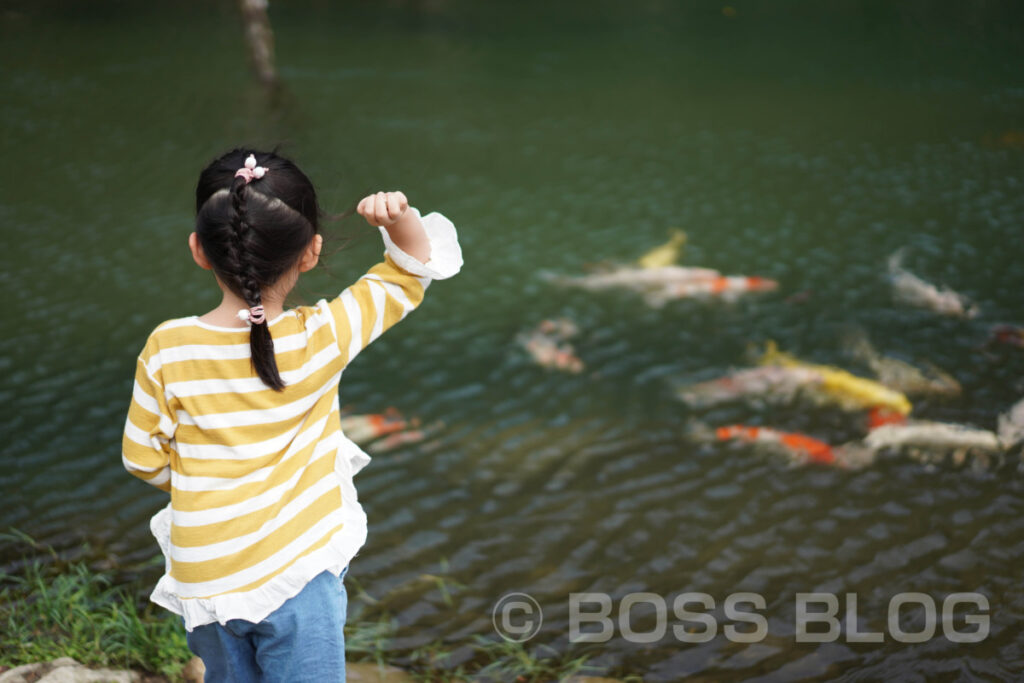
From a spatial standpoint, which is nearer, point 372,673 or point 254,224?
point 254,224

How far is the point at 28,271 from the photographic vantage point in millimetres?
5133

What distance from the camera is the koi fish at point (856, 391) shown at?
3.98 metres

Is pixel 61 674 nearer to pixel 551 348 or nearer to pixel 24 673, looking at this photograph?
pixel 24 673

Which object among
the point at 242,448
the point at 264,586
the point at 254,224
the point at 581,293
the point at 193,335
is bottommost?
the point at 581,293

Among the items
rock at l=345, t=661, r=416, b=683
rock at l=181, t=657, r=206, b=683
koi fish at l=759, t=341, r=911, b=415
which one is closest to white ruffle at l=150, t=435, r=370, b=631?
rock at l=181, t=657, r=206, b=683

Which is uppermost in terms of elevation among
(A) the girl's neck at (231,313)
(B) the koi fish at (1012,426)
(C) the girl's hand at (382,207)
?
(C) the girl's hand at (382,207)

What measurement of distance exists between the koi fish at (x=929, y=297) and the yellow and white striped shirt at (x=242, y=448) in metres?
4.03

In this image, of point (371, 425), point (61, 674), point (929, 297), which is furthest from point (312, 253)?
point (929, 297)

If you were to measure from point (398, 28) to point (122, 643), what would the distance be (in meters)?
10.8

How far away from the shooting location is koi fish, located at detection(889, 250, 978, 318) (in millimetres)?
4781

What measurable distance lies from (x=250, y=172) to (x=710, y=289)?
3.98 metres

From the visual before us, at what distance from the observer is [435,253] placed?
158cm

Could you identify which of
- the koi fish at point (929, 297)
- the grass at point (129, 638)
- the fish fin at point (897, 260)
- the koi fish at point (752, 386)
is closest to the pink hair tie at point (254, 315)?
the grass at point (129, 638)

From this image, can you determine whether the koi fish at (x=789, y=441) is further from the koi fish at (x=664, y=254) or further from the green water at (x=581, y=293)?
the koi fish at (x=664, y=254)
